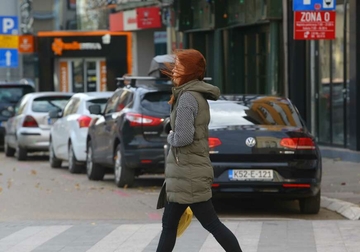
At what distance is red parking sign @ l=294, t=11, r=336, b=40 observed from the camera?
17781 mm

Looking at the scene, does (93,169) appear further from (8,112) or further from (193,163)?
(193,163)

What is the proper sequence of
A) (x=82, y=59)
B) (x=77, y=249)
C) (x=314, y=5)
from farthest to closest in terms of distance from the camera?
1. (x=82, y=59)
2. (x=314, y=5)
3. (x=77, y=249)

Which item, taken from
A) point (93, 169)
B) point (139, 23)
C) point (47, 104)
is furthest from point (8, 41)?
point (93, 169)

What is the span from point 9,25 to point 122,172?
64.2 feet

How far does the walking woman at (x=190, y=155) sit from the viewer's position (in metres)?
7.71

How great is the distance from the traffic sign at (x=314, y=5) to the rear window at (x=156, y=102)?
2.64 m

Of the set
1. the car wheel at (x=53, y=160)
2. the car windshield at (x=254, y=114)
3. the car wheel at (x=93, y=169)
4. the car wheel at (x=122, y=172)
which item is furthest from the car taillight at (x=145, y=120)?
the car wheel at (x=53, y=160)

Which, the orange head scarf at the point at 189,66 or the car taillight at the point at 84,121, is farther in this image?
the car taillight at the point at 84,121

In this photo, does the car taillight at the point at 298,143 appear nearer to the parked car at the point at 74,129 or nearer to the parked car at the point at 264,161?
the parked car at the point at 264,161

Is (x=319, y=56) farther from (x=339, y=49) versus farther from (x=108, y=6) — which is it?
(x=108, y=6)

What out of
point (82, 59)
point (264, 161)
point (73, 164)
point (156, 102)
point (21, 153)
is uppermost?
point (156, 102)

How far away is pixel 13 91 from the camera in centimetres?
2941

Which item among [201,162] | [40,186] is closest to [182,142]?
[201,162]

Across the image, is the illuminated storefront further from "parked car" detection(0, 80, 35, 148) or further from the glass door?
"parked car" detection(0, 80, 35, 148)
